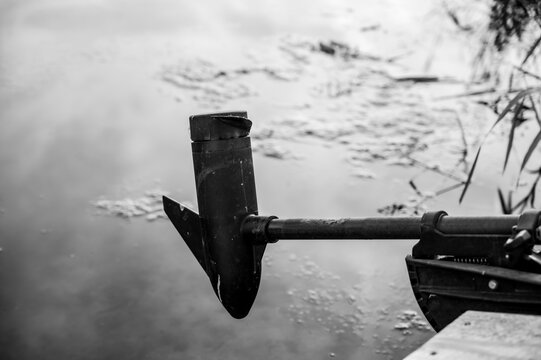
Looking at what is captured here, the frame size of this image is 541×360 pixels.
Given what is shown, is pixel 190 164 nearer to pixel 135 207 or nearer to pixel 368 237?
pixel 135 207

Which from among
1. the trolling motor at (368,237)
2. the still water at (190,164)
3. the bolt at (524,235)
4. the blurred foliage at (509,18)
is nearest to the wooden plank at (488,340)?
the trolling motor at (368,237)

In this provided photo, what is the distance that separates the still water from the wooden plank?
1386 mm

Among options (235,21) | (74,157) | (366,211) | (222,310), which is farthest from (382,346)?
(235,21)

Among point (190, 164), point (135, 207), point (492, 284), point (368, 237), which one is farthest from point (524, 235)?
point (190, 164)

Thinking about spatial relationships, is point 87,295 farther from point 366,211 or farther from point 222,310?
point 366,211

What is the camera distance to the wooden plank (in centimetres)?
131

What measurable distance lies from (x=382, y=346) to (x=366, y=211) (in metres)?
1.16

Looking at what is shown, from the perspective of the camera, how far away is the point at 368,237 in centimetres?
169

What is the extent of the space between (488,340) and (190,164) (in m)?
3.08

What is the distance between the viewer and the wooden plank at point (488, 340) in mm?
1306

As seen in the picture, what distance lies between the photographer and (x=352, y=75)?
5520mm

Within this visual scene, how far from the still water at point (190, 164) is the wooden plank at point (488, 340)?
1.39 meters

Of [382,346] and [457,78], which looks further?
[457,78]

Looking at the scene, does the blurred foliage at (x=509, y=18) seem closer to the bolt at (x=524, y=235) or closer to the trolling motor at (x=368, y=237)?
the trolling motor at (x=368, y=237)
